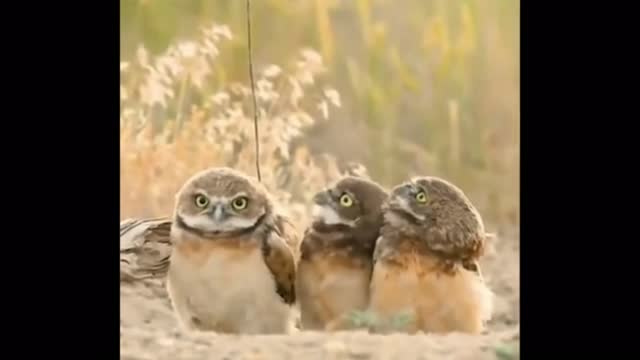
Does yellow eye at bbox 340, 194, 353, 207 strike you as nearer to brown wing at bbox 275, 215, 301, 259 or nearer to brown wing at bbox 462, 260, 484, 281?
brown wing at bbox 275, 215, 301, 259

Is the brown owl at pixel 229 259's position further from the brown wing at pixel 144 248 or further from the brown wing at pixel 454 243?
the brown wing at pixel 454 243

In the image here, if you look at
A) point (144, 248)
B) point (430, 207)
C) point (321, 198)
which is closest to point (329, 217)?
point (321, 198)

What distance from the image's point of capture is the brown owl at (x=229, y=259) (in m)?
1.53

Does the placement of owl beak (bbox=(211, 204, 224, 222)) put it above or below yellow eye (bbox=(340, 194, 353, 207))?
below

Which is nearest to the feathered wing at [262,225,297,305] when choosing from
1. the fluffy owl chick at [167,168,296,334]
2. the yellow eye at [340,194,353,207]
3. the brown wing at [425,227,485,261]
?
the fluffy owl chick at [167,168,296,334]

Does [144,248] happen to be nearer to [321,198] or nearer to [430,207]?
[321,198]

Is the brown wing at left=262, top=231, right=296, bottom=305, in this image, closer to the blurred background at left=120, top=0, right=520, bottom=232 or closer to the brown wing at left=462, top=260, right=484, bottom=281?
the blurred background at left=120, top=0, right=520, bottom=232

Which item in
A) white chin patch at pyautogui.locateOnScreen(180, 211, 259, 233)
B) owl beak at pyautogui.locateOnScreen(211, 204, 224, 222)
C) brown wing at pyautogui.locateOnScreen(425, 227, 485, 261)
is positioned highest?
owl beak at pyautogui.locateOnScreen(211, 204, 224, 222)

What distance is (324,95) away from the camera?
1555 mm

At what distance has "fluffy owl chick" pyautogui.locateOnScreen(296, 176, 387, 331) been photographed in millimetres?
1541

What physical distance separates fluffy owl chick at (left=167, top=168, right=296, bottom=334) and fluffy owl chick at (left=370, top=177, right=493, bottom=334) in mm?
163

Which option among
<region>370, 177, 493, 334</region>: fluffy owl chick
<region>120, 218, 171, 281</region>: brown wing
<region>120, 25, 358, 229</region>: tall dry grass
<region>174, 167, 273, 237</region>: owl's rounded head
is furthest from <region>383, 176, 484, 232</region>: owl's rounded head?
<region>120, 218, 171, 281</region>: brown wing
